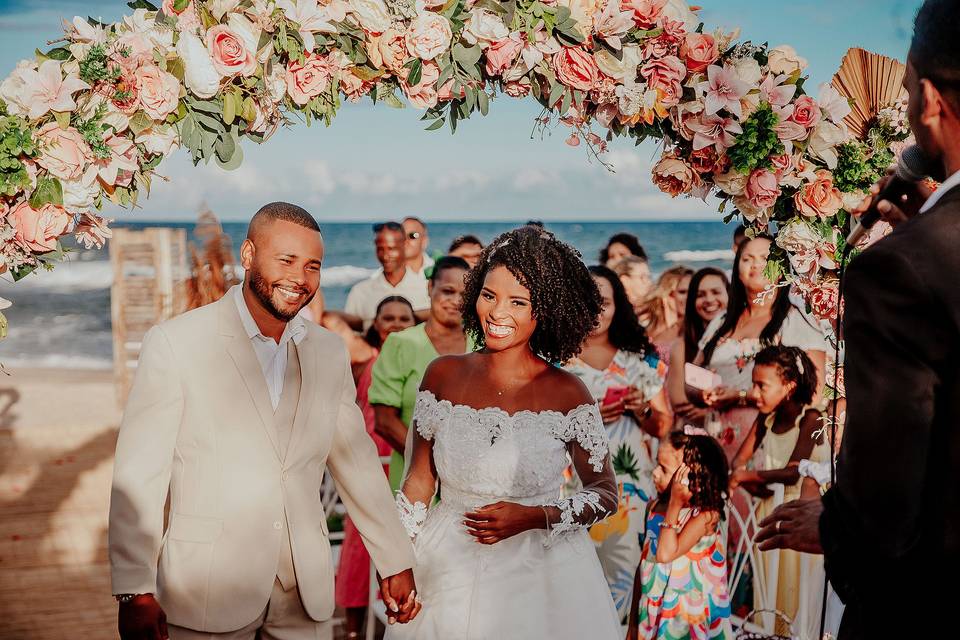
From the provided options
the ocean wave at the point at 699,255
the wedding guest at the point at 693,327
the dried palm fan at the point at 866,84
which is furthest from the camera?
the ocean wave at the point at 699,255

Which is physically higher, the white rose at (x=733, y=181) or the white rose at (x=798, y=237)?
the white rose at (x=733, y=181)

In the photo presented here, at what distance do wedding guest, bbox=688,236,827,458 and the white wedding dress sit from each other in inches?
85.3

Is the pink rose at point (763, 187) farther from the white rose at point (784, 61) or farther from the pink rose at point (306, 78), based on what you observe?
the pink rose at point (306, 78)

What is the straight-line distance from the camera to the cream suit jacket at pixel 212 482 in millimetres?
3146

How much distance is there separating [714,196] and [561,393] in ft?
3.49

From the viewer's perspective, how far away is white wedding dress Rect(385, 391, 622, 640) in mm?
3688

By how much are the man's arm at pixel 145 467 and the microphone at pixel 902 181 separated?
2.13 meters

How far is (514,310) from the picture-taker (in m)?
3.94

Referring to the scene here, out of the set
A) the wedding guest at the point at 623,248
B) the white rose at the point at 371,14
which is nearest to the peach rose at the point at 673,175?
the white rose at the point at 371,14

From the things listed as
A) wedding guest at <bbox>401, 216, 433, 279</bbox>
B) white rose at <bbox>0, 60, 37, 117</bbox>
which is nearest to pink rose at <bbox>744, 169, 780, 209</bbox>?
white rose at <bbox>0, 60, 37, 117</bbox>

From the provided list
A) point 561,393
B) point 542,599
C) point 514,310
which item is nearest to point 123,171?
point 514,310

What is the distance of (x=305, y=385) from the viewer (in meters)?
3.49

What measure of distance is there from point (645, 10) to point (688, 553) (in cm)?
253

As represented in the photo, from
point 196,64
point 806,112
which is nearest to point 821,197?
point 806,112
